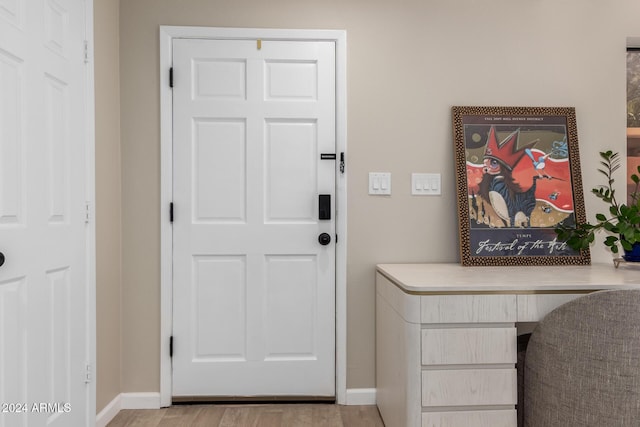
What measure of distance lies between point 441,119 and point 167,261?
1746 millimetres

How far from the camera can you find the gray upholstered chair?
1604 mm

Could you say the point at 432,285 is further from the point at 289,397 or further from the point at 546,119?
the point at 546,119

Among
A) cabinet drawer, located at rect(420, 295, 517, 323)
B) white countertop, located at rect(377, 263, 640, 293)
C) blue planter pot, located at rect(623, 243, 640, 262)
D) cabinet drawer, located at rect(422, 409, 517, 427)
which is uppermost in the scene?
blue planter pot, located at rect(623, 243, 640, 262)

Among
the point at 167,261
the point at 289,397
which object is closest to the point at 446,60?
the point at 167,261

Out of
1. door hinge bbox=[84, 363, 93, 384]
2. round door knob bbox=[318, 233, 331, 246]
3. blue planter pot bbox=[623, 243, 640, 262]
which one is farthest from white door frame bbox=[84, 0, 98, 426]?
blue planter pot bbox=[623, 243, 640, 262]

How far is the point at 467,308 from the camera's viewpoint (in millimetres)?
1848

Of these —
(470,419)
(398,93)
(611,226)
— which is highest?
(398,93)

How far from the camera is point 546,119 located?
103 inches

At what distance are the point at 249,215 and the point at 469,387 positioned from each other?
1416 mm

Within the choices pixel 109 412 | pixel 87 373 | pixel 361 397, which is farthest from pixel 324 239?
pixel 109 412

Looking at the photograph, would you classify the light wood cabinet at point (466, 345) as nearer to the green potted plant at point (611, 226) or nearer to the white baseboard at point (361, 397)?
the green potted plant at point (611, 226)

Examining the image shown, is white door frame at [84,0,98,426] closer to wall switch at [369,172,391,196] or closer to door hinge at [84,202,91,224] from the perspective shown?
door hinge at [84,202,91,224]

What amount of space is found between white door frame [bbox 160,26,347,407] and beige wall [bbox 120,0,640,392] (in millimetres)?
45

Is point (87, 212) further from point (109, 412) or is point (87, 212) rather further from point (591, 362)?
point (591, 362)
